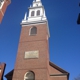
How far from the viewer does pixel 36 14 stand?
28156 mm

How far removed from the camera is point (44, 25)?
2514cm

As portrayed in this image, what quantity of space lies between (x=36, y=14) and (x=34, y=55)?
9.26 metres

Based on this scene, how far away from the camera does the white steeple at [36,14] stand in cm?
2614

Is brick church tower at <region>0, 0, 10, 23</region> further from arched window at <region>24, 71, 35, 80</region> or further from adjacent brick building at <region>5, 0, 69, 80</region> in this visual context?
arched window at <region>24, 71, 35, 80</region>

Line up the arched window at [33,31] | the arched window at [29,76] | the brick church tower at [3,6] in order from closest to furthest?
the arched window at [29,76]
the brick church tower at [3,6]
the arched window at [33,31]

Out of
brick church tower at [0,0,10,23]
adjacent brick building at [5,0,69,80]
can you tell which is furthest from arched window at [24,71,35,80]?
brick church tower at [0,0,10,23]

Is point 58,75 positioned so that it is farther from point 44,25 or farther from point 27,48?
point 44,25

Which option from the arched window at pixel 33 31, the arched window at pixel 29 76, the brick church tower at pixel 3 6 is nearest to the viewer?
the arched window at pixel 29 76

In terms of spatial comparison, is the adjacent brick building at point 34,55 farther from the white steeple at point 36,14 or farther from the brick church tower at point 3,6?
the brick church tower at point 3,6

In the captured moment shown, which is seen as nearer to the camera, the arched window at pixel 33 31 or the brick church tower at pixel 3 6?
the brick church tower at pixel 3 6

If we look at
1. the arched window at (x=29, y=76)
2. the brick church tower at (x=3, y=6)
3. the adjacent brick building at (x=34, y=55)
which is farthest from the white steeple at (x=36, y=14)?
the arched window at (x=29, y=76)

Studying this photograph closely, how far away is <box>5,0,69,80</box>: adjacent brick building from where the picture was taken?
2059 cm

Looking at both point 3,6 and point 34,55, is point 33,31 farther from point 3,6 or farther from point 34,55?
point 3,6

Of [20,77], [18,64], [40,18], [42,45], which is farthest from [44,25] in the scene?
[20,77]
